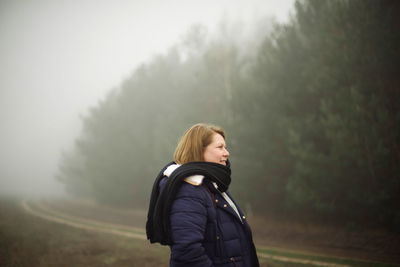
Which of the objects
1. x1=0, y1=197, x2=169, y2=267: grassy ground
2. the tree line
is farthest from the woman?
the tree line

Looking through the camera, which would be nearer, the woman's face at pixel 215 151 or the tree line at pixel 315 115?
the woman's face at pixel 215 151

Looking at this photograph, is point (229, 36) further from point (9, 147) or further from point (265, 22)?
point (9, 147)

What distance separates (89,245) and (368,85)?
10.7 metres

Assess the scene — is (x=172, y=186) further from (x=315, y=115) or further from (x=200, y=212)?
(x=315, y=115)

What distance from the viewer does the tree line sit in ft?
25.6

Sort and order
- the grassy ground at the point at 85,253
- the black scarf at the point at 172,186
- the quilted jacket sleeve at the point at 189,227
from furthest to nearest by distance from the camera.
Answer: the grassy ground at the point at 85,253 < the black scarf at the point at 172,186 < the quilted jacket sleeve at the point at 189,227

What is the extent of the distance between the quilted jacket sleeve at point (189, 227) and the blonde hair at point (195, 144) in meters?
0.32

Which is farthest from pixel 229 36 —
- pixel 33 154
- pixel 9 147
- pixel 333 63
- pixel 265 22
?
pixel 9 147

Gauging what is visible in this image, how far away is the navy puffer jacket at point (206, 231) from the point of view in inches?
68.6

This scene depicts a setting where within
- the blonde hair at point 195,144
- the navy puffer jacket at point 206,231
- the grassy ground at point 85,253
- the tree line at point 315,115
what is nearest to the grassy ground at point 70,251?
the grassy ground at point 85,253

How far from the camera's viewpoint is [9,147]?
10044 cm

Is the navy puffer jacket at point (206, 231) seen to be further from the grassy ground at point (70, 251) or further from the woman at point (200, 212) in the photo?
the grassy ground at point (70, 251)

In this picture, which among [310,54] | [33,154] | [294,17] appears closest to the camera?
[310,54]

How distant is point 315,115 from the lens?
32.1 ft
